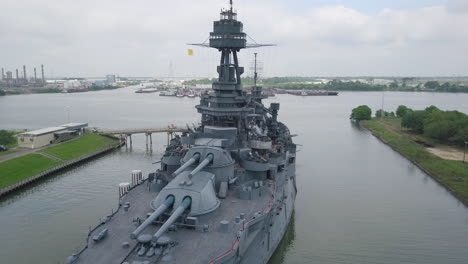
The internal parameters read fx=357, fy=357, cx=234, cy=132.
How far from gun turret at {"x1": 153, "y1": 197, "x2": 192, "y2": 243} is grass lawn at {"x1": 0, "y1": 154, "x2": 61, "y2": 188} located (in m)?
26.3

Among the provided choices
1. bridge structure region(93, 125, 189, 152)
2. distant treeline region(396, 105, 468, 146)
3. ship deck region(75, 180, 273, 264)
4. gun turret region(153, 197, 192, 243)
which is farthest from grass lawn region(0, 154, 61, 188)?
distant treeline region(396, 105, 468, 146)

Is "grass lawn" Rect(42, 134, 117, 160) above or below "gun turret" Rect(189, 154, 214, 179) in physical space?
below

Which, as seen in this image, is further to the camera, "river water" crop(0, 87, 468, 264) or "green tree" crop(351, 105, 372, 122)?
"green tree" crop(351, 105, 372, 122)

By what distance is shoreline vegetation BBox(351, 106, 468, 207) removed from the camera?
39625mm

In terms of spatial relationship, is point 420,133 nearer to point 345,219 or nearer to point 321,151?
point 321,151

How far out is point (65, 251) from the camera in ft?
74.3

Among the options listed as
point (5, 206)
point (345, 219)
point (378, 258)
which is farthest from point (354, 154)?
point (5, 206)

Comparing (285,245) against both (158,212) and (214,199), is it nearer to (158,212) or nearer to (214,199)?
(214,199)

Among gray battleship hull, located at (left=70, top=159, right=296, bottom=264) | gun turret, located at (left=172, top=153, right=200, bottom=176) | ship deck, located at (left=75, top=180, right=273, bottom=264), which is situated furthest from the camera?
gun turret, located at (left=172, top=153, right=200, bottom=176)

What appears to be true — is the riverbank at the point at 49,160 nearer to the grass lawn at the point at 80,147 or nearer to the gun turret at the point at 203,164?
the grass lawn at the point at 80,147

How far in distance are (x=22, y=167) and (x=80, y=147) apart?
11988 mm

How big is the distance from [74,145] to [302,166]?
32.6m

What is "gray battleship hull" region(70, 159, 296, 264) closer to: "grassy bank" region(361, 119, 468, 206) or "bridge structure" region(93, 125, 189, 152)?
"grassy bank" region(361, 119, 468, 206)

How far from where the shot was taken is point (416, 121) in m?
68.2
